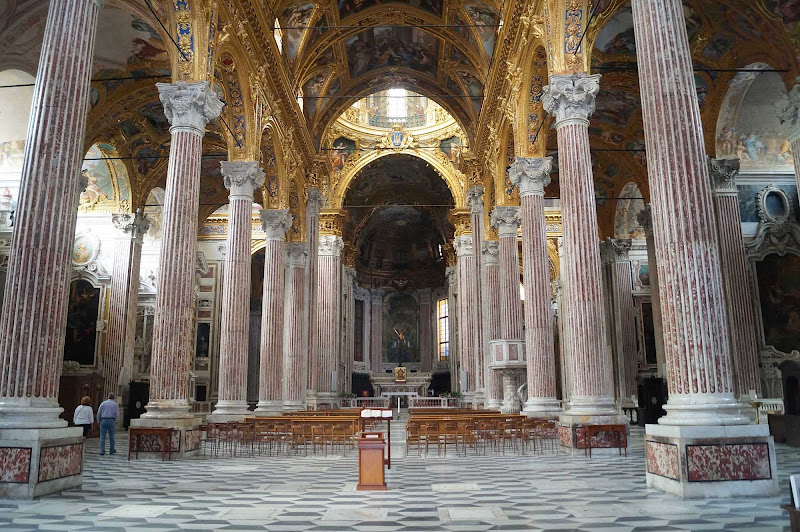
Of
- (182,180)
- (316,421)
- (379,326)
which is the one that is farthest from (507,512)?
(379,326)

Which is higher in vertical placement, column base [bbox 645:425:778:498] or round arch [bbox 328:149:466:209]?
round arch [bbox 328:149:466:209]

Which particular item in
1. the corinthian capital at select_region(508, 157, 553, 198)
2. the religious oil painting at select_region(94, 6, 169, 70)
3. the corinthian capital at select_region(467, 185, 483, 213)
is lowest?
the corinthian capital at select_region(508, 157, 553, 198)

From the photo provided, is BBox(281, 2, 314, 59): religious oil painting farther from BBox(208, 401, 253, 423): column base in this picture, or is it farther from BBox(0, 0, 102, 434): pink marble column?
BBox(0, 0, 102, 434): pink marble column

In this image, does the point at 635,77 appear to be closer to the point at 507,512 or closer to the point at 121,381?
the point at 507,512

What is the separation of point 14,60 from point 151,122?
234 inches

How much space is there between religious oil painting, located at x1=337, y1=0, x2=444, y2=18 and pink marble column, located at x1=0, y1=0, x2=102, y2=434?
598 inches

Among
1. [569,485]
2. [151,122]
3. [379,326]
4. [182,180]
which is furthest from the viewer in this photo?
[379,326]

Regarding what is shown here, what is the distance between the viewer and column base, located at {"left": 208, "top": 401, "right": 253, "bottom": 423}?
49.5 feet

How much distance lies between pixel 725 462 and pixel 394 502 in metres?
3.63

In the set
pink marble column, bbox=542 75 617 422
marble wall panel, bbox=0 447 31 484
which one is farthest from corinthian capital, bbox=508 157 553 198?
marble wall panel, bbox=0 447 31 484

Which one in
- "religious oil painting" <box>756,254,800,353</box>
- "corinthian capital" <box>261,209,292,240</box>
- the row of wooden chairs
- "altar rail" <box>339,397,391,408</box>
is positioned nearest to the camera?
the row of wooden chairs

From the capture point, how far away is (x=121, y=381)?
2162cm

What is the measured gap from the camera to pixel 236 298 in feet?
53.0

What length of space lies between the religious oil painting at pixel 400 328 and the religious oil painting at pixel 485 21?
25.7m
